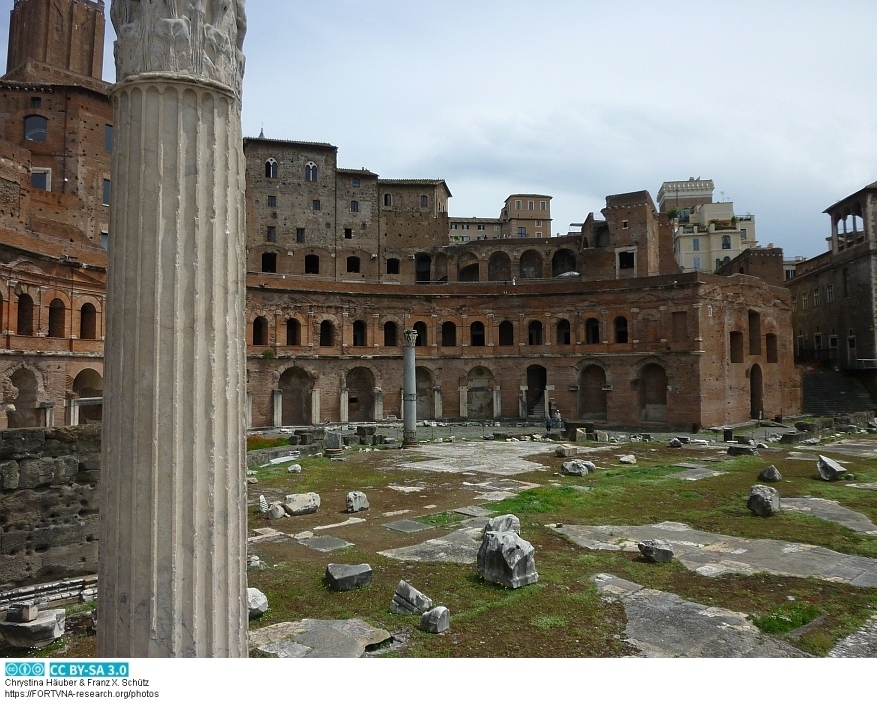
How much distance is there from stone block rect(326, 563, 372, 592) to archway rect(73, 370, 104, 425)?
859 inches

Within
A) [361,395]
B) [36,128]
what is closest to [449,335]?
[361,395]

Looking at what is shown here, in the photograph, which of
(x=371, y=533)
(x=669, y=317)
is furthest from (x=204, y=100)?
(x=669, y=317)

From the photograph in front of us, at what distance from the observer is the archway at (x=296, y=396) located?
112 feet

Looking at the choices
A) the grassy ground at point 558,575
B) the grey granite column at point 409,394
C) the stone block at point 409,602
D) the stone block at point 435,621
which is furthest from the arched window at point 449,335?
the stone block at point 435,621

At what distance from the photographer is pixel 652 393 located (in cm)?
3312

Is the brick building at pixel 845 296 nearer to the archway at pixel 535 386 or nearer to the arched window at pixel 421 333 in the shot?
the archway at pixel 535 386

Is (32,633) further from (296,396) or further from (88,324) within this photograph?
(296,396)

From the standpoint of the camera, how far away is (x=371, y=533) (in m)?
10.0

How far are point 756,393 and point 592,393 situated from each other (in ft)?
30.5

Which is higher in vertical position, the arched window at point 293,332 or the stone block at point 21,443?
the arched window at point 293,332

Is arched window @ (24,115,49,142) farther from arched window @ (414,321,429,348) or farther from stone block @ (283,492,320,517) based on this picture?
stone block @ (283,492,320,517)

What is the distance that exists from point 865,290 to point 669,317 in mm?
16135

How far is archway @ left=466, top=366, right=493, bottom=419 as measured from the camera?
36.5 metres

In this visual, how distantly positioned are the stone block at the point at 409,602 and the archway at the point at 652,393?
2849 cm
